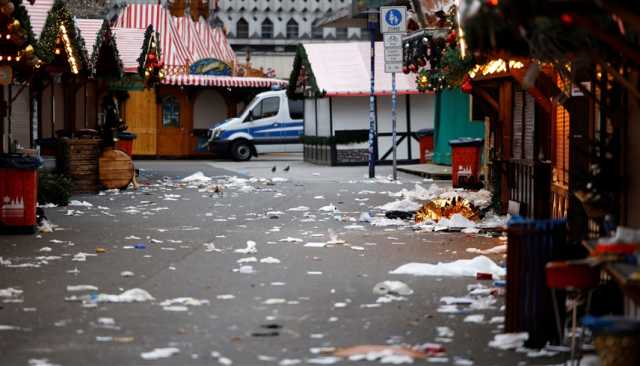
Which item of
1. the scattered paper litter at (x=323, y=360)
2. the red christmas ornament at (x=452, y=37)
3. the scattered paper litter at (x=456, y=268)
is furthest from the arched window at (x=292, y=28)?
the scattered paper litter at (x=323, y=360)

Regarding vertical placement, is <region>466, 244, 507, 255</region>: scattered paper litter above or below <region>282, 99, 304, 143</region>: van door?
below

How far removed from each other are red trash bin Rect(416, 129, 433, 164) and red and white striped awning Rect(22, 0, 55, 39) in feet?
60.9

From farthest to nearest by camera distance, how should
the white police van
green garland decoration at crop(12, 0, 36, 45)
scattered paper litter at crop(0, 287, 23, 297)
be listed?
the white police van → green garland decoration at crop(12, 0, 36, 45) → scattered paper litter at crop(0, 287, 23, 297)

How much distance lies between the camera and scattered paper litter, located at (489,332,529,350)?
816 centimetres

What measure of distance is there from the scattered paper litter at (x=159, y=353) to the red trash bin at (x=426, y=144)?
3023 centimetres

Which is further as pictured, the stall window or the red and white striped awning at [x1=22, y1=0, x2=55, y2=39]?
the stall window

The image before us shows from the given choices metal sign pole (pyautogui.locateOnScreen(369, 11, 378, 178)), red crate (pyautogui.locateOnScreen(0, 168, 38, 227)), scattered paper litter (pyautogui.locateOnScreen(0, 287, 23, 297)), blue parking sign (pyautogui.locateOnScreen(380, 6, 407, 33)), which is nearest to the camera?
scattered paper litter (pyautogui.locateOnScreen(0, 287, 23, 297))

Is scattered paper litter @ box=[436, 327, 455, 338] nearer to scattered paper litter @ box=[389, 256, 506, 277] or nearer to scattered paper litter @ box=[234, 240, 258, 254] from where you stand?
scattered paper litter @ box=[389, 256, 506, 277]

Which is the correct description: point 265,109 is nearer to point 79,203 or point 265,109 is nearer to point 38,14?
point 79,203

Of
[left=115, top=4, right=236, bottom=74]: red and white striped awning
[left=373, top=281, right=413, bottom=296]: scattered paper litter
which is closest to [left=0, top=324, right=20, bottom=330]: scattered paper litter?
[left=373, top=281, right=413, bottom=296]: scattered paper litter

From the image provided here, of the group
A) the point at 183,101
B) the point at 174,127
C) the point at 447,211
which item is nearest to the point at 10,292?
the point at 447,211

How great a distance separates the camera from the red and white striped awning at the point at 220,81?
144ft

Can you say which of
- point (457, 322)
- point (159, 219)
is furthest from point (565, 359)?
point (159, 219)

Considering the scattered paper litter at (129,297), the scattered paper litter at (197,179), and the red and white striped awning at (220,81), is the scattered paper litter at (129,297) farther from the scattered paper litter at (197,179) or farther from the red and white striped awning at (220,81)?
the red and white striped awning at (220,81)
